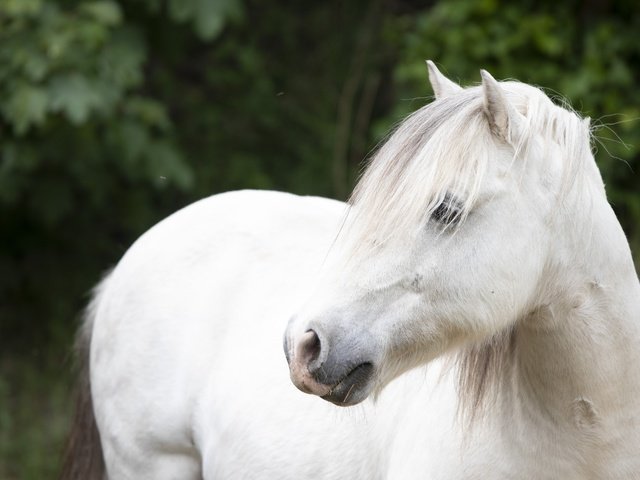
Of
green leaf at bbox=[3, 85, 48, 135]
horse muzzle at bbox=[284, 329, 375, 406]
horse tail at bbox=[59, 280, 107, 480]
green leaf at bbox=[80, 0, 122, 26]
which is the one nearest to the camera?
horse muzzle at bbox=[284, 329, 375, 406]

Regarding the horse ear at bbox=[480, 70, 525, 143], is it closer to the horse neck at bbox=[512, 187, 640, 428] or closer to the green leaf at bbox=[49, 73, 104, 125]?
the horse neck at bbox=[512, 187, 640, 428]

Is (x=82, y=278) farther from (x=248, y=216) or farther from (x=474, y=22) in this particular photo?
(x=248, y=216)

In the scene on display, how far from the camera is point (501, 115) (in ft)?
6.05

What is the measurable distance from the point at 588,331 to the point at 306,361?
0.56 m

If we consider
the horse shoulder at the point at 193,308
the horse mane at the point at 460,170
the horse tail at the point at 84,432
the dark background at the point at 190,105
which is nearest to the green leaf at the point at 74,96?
the dark background at the point at 190,105

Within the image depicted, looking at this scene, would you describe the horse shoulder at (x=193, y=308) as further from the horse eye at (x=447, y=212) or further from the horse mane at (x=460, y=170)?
the horse eye at (x=447, y=212)

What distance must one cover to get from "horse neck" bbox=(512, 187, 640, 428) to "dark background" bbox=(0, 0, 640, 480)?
77.7 inches

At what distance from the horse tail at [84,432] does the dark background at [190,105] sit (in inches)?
40.8

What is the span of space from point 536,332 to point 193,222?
1308mm

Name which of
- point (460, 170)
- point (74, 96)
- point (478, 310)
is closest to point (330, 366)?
point (478, 310)

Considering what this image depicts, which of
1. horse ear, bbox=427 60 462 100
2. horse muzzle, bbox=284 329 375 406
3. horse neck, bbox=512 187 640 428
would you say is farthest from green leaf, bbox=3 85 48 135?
horse neck, bbox=512 187 640 428

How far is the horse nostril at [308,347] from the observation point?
178cm

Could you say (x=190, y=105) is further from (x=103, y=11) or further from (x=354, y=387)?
(x=354, y=387)

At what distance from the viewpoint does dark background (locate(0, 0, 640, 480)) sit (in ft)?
14.6
